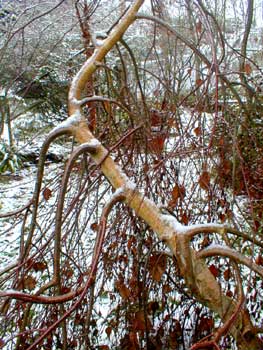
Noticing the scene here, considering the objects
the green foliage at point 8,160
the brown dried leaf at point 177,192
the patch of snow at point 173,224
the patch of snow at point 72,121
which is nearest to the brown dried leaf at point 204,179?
the brown dried leaf at point 177,192

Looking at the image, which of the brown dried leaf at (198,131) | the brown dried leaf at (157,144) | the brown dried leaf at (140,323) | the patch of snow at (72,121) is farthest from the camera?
the brown dried leaf at (140,323)

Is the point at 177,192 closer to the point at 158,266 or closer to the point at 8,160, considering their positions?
the point at 158,266

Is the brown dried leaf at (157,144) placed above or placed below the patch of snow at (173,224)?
above

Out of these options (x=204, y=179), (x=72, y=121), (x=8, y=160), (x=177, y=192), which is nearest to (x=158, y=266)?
(x=177, y=192)

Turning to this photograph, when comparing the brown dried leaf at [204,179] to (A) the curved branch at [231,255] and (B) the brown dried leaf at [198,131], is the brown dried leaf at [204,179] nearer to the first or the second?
(B) the brown dried leaf at [198,131]

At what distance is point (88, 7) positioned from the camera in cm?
350

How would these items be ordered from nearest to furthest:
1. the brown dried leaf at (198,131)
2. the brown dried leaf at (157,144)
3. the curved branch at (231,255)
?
the curved branch at (231,255)
the brown dried leaf at (198,131)
the brown dried leaf at (157,144)

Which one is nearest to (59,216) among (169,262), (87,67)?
(87,67)

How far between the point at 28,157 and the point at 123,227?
7.05 metres

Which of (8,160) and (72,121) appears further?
(8,160)

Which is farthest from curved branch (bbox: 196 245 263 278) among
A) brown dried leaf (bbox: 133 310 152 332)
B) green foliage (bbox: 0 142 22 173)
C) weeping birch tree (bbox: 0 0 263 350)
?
green foliage (bbox: 0 142 22 173)

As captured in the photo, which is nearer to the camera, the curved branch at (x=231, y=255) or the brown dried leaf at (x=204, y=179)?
the curved branch at (x=231, y=255)

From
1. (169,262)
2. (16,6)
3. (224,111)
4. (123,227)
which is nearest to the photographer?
(224,111)

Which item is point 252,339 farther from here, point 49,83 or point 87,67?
point 49,83
